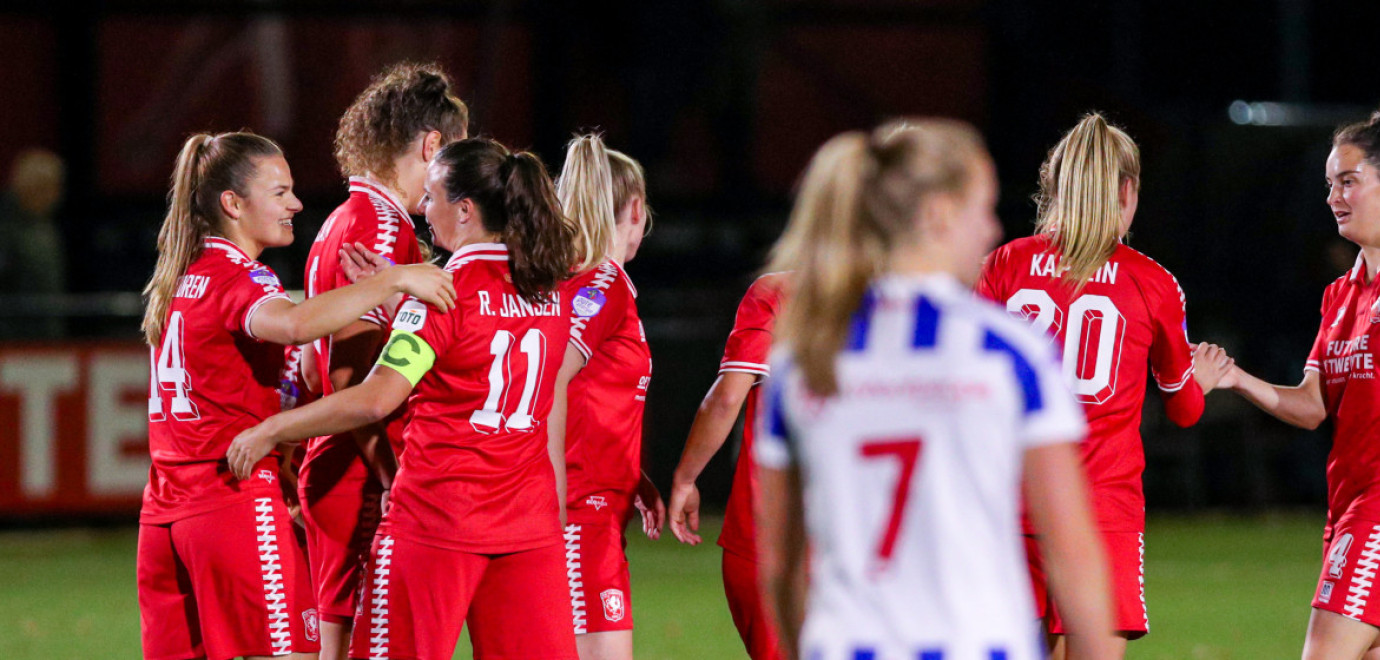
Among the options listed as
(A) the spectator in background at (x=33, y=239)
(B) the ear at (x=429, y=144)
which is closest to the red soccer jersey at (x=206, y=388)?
(B) the ear at (x=429, y=144)

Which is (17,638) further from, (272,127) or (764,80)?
(764,80)

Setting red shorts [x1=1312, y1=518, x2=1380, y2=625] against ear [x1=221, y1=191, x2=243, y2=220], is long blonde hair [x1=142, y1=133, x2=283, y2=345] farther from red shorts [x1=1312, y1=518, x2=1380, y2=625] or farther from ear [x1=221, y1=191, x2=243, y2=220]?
red shorts [x1=1312, y1=518, x2=1380, y2=625]

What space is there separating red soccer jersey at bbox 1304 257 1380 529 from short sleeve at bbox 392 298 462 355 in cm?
283

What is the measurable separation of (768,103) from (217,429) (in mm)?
12017


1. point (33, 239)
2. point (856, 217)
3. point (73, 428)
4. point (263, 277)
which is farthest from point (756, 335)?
point (33, 239)

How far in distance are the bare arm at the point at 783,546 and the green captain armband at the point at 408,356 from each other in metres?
1.40

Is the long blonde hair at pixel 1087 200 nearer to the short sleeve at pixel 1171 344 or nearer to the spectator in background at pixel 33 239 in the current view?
the short sleeve at pixel 1171 344

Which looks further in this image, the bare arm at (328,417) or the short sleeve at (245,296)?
the short sleeve at (245,296)

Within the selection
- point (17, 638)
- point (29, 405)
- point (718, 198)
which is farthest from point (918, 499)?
point (718, 198)

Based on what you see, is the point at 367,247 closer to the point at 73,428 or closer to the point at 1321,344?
the point at 1321,344

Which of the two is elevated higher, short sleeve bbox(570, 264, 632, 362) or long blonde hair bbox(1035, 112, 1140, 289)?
long blonde hair bbox(1035, 112, 1140, 289)

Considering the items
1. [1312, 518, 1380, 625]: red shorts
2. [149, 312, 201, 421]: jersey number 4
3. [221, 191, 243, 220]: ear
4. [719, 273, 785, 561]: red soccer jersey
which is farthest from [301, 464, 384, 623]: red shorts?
[1312, 518, 1380, 625]: red shorts

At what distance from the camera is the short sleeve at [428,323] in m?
4.09

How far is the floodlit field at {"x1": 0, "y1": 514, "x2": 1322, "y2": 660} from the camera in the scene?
26.0ft
